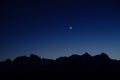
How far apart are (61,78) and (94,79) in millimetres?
21816

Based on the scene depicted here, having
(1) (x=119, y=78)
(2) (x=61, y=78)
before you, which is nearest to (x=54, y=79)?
(2) (x=61, y=78)

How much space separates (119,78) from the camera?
108 m

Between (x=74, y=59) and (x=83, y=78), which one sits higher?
A: (x=74, y=59)

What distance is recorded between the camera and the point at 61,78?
370 ft

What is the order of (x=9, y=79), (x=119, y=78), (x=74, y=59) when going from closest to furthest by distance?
(x=119, y=78) → (x=9, y=79) → (x=74, y=59)

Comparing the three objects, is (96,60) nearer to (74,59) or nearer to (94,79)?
(74,59)

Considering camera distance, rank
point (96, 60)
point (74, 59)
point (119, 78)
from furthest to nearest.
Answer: point (74, 59) → point (96, 60) → point (119, 78)

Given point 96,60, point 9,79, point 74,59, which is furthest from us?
point 74,59

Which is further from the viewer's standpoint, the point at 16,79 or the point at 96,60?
the point at 96,60

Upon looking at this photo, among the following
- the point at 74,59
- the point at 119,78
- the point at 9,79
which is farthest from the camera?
the point at 74,59

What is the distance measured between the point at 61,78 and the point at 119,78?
37.5m

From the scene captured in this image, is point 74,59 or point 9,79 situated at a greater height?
point 74,59

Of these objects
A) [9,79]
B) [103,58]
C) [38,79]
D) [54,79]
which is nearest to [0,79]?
[9,79]

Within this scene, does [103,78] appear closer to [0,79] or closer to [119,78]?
[119,78]
